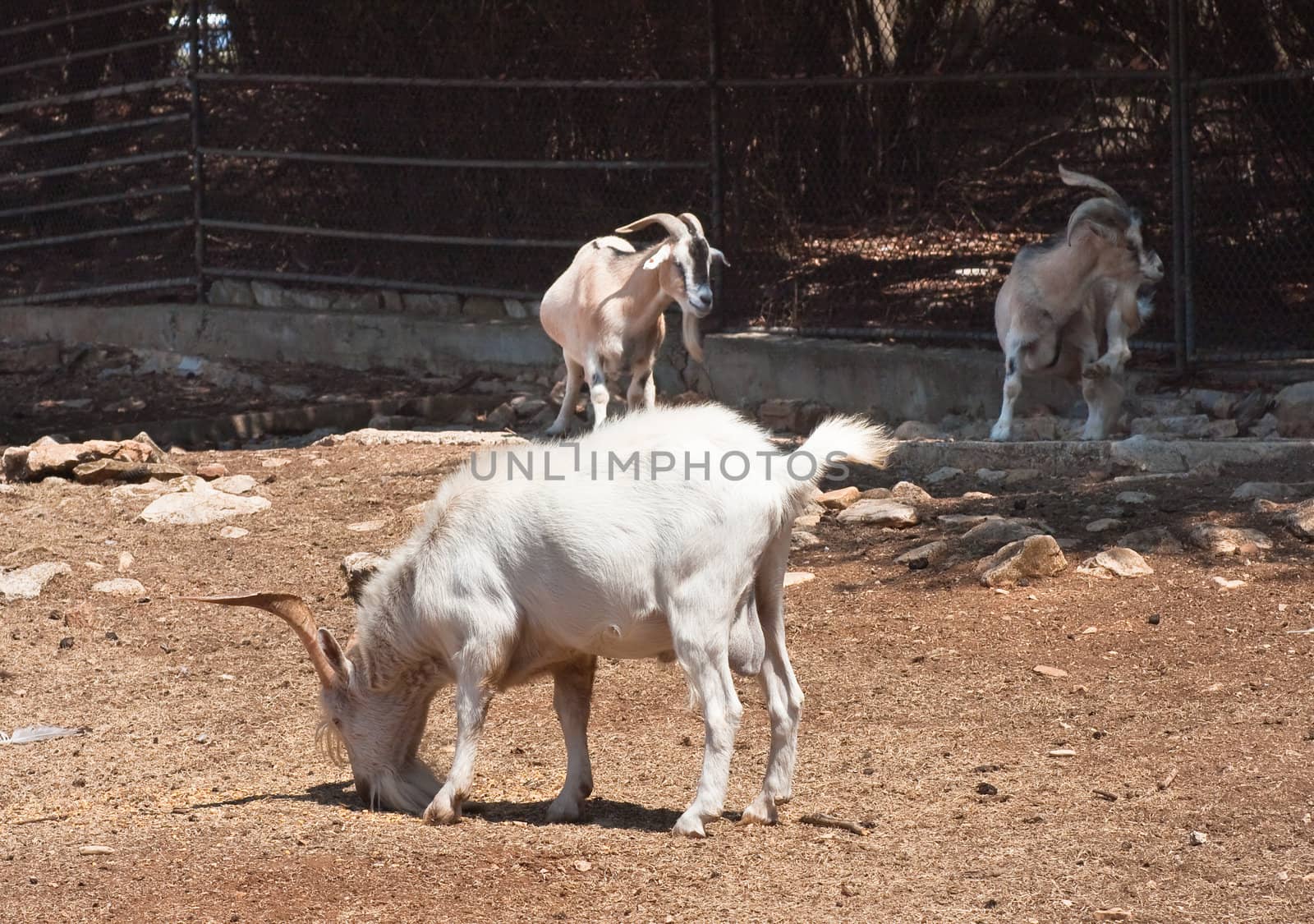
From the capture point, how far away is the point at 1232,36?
10.2 meters

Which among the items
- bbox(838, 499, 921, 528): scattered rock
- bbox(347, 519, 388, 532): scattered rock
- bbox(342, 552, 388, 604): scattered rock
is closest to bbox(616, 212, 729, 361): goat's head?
bbox(838, 499, 921, 528): scattered rock

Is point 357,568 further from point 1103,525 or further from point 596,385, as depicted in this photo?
point 596,385

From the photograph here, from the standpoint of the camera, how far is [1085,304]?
28.8 ft

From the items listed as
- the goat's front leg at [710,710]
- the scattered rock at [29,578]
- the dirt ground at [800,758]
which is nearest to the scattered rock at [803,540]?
the dirt ground at [800,758]

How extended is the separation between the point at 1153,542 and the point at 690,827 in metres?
3.08

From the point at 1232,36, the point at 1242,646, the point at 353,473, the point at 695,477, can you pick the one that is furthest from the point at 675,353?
the point at 695,477

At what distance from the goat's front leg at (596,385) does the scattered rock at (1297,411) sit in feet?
11.9

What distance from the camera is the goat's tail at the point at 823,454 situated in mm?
4312

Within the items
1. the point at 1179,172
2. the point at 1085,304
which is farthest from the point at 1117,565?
the point at 1179,172

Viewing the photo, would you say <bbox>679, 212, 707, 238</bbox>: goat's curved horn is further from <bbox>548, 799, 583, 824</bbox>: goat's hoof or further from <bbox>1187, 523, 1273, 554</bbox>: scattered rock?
<bbox>548, 799, 583, 824</bbox>: goat's hoof

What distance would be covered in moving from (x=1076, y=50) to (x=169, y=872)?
9.64 meters

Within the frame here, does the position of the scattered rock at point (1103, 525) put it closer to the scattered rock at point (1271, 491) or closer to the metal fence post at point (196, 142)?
the scattered rock at point (1271, 491)

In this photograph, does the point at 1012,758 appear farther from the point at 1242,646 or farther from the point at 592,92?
the point at 592,92

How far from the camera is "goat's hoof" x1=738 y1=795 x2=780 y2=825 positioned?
4.27 m
